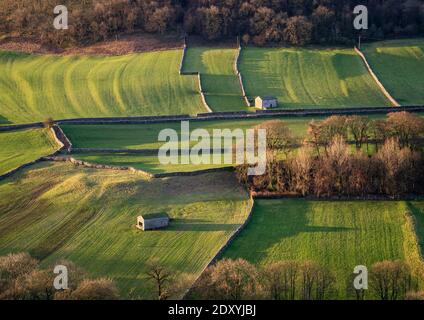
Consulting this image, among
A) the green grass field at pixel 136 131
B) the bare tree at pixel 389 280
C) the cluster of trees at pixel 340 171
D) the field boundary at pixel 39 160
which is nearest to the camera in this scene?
the bare tree at pixel 389 280

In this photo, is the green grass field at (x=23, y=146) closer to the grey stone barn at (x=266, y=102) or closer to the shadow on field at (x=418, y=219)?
the grey stone barn at (x=266, y=102)

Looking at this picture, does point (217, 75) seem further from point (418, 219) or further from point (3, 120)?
point (418, 219)

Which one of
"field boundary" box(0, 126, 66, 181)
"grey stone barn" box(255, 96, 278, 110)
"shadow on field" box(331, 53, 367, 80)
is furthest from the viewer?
"shadow on field" box(331, 53, 367, 80)

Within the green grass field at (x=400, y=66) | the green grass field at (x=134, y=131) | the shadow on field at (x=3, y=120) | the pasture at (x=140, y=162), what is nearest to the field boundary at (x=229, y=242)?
the pasture at (x=140, y=162)

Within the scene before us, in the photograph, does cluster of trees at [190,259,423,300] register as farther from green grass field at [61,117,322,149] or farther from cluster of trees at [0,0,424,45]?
cluster of trees at [0,0,424,45]

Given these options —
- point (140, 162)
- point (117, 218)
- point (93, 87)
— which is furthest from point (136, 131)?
point (117, 218)

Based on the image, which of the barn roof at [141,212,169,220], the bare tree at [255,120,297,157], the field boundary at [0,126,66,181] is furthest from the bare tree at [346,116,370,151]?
the field boundary at [0,126,66,181]
